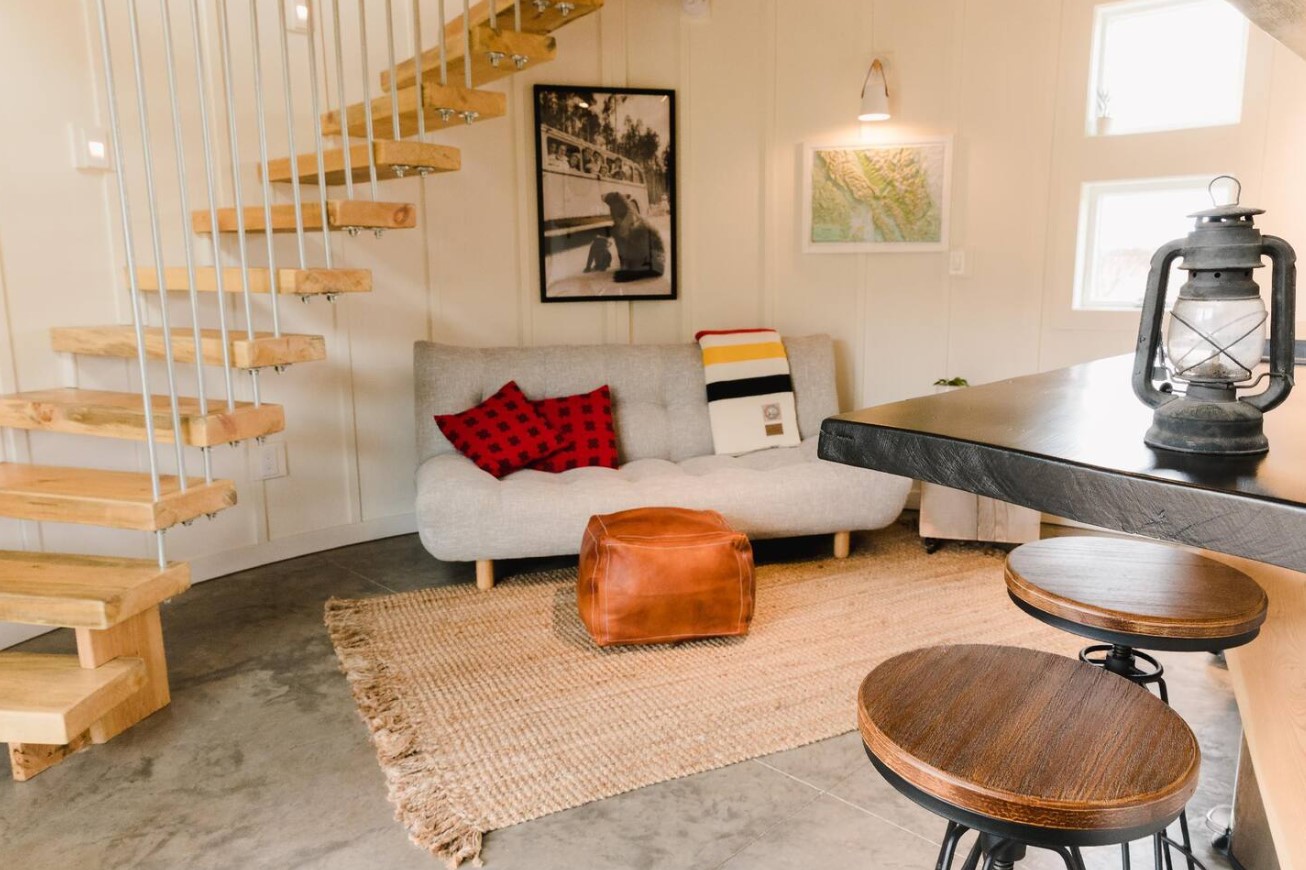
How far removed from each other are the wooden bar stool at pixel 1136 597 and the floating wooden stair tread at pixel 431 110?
2.27m

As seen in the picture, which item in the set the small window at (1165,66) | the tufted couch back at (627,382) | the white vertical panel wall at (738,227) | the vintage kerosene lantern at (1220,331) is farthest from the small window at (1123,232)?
the vintage kerosene lantern at (1220,331)

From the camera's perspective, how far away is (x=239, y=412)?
8.01 feet

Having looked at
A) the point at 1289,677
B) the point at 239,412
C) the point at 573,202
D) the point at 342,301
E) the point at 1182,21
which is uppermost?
the point at 1182,21

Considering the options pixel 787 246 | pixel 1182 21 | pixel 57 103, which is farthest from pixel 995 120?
pixel 57 103

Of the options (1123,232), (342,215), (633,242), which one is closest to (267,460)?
(342,215)

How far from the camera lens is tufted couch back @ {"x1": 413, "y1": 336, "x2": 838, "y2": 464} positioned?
12.3 feet

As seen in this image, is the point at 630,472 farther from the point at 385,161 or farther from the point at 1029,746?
the point at 1029,746

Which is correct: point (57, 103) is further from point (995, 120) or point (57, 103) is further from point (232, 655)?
point (995, 120)

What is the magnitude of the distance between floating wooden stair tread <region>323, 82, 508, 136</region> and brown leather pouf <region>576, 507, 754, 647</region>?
148 centimetres

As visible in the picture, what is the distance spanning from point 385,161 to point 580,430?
1.37m

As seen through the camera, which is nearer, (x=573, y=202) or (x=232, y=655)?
(x=232, y=655)

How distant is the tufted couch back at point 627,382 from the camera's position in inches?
147

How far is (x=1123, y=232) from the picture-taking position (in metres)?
3.86

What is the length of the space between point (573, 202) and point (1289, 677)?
343 centimetres
